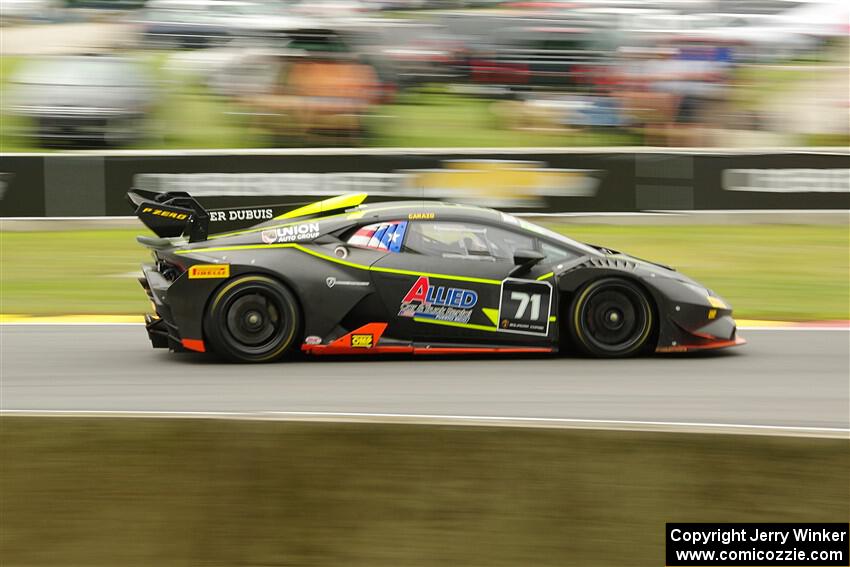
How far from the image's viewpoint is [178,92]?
19.2m

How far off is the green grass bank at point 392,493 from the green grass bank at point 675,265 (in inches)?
212

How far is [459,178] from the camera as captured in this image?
14688mm

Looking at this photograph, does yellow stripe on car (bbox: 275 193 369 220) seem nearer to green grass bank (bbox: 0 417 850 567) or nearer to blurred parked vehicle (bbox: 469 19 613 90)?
green grass bank (bbox: 0 417 850 567)

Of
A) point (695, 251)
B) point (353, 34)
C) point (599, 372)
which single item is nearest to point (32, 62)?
point (353, 34)

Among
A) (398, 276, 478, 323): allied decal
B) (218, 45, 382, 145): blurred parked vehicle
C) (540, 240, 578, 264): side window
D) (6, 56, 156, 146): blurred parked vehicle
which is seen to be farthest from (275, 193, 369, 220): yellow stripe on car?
(6, 56, 156, 146): blurred parked vehicle

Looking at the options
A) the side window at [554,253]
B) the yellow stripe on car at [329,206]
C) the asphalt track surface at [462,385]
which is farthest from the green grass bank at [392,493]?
the yellow stripe on car at [329,206]

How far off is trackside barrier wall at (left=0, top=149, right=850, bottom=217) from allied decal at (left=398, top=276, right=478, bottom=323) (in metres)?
7.28

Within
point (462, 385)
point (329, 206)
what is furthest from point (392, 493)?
point (329, 206)

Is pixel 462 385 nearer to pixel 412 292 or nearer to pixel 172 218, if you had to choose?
pixel 412 292

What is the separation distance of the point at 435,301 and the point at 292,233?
1135 millimetres

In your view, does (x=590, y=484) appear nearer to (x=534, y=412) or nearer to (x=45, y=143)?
(x=534, y=412)

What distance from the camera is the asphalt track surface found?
20.8 ft

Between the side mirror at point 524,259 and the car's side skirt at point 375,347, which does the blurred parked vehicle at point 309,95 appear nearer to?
the car's side skirt at point 375,347

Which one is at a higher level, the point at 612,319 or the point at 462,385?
the point at 612,319
